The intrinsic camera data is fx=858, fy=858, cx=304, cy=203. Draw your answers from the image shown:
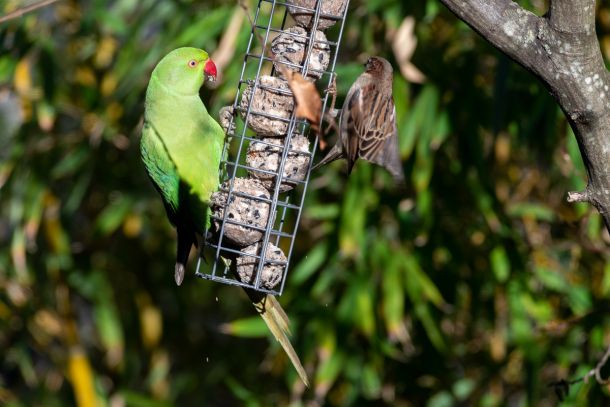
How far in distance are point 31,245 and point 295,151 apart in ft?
8.04

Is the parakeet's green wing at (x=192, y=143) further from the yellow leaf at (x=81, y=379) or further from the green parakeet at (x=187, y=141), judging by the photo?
the yellow leaf at (x=81, y=379)

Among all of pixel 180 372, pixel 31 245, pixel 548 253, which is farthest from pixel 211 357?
pixel 548 253

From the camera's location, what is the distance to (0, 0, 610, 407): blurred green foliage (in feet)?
12.6

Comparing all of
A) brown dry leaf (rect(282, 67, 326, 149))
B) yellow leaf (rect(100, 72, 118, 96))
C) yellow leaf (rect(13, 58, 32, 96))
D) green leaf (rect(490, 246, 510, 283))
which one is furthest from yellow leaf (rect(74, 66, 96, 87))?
brown dry leaf (rect(282, 67, 326, 149))

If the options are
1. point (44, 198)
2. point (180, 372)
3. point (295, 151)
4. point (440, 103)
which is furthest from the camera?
point (180, 372)

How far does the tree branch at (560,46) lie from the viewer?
203 centimetres

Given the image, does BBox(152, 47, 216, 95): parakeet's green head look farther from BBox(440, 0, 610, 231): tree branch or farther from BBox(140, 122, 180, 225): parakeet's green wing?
BBox(440, 0, 610, 231): tree branch

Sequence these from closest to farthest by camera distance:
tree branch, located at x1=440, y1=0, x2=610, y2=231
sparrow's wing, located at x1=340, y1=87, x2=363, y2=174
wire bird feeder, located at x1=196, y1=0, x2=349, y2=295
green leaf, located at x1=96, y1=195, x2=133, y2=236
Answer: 1. tree branch, located at x1=440, y1=0, x2=610, y2=231
2. wire bird feeder, located at x1=196, y1=0, x2=349, y2=295
3. sparrow's wing, located at x1=340, y1=87, x2=363, y2=174
4. green leaf, located at x1=96, y1=195, x2=133, y2=236

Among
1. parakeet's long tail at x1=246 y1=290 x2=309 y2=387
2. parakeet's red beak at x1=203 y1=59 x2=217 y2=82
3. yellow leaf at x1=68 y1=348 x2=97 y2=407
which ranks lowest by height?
yellow leaf at x1=68 y1=348 x2=97 y2=407

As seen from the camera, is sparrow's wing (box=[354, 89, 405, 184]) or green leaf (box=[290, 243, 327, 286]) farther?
green leaf (box=[290, 243, 327, 286])

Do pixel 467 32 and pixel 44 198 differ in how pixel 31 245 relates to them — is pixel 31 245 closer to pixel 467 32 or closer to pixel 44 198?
pixel 44 198

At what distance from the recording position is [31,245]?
4664 mm

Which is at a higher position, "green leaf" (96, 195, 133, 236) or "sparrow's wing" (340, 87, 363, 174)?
"sparrow's wing" (340, 87, 363, 174)

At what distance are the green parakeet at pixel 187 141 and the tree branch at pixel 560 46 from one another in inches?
48.7
